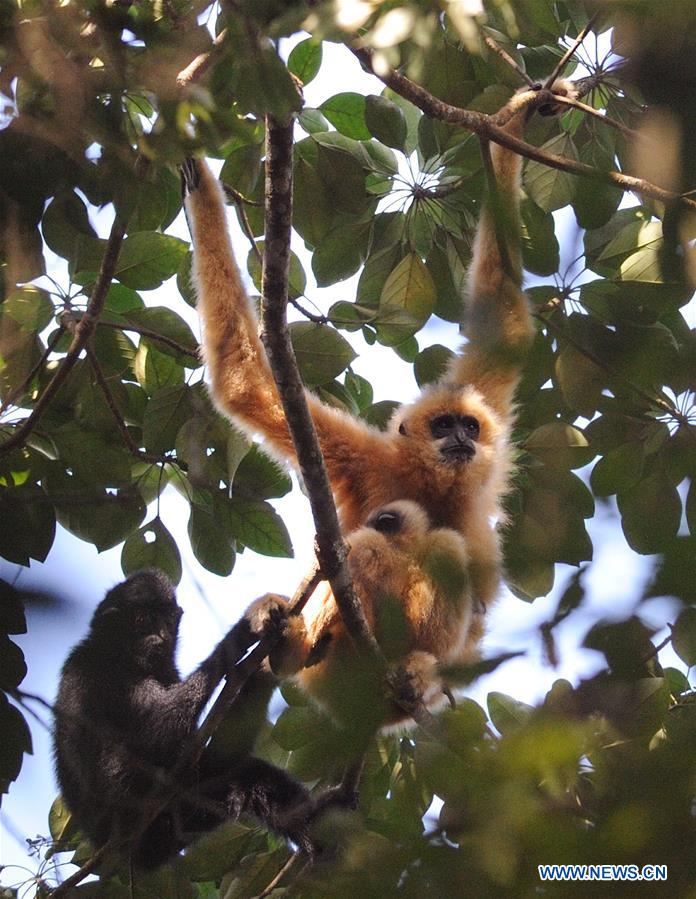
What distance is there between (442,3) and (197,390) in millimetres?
3520

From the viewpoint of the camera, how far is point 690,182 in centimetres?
129

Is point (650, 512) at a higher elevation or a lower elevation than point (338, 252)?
lower

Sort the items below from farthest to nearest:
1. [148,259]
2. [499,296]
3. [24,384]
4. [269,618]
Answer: [148,259]
[269,618]
[24,384]
[499,296]

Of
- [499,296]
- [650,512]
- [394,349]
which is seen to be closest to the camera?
[650,512]

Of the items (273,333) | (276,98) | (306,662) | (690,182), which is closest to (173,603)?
(306,662)

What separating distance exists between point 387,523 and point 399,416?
1.09 m

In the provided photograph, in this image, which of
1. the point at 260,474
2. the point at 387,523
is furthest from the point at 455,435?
the point at 260,474

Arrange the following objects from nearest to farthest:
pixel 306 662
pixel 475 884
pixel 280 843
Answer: pixel 475 884
pixel 306 662
pixel 280 843

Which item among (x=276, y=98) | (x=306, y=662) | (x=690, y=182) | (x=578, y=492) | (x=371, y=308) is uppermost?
(x=371, y=308)

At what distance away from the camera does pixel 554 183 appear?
16.2 feet

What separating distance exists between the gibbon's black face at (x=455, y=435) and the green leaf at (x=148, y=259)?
70.9 inches

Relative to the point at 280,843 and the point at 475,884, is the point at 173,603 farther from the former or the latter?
the point at 475,884

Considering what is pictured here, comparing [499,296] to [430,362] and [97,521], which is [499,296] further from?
[430,362]

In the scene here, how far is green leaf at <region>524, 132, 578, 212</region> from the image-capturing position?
4875 millimetres
